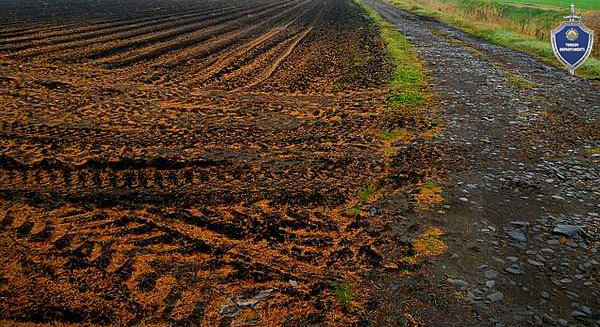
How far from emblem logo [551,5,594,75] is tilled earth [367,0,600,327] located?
143 inches

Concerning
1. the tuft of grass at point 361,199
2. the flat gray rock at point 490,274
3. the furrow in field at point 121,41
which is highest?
the furrow in field at point 121,41

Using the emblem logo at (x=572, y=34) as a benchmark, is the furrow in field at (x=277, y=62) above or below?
below

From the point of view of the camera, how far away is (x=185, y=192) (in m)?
5.31

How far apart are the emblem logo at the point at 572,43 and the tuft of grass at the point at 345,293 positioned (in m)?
13.0

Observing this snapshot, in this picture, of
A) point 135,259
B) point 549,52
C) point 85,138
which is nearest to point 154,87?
point 85,138

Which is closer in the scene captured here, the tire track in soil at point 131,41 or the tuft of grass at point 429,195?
the tuft of grass at point 429,195

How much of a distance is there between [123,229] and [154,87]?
6.37m

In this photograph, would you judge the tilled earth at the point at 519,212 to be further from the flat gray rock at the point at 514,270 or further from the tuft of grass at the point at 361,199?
the tuft of grass at the point at 361,199

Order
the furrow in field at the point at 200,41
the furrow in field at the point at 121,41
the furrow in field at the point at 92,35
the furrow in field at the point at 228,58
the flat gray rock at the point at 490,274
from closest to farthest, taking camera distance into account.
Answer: the flat gray rock at the point at 490,274 → the furrow in field at the point at 228,58 → the furrow in field at the point at 200,41 → the furrow in field at the point at 121,41 → the furrow in field at the point at 92,35

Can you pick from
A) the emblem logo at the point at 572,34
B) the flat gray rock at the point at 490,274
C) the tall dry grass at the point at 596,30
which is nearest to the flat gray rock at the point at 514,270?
the flat gray rock at the point at 490,274

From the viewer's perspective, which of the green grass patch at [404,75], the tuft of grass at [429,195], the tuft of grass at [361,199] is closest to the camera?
the tuft of grass at [361,199]

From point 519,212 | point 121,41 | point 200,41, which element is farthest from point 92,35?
point 519,212

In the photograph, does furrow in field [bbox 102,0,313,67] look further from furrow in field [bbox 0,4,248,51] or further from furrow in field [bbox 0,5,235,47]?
furrow in field [bbox 0,5,235,47]

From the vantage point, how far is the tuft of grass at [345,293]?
359cm
